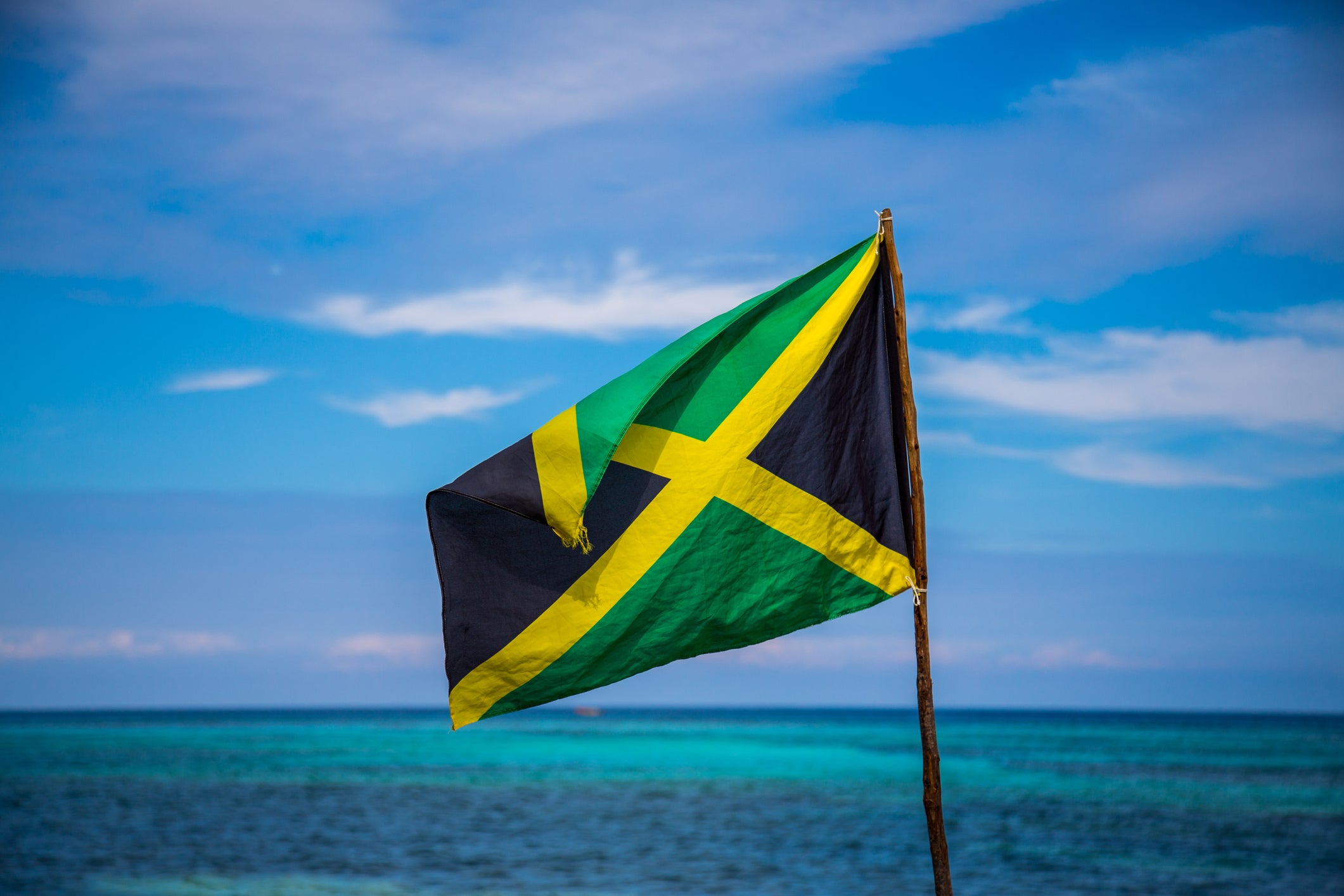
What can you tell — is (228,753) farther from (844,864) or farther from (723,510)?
(723,510)

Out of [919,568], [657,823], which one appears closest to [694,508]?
[919,568]

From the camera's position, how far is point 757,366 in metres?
5.26

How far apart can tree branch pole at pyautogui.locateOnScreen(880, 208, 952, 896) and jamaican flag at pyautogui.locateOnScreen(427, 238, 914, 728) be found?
3.8 inches

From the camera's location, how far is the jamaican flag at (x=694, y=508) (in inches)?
193

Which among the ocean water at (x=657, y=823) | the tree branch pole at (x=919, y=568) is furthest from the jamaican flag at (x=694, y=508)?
the ocean water at (x=657, y=823)

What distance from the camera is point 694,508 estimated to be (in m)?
5.09

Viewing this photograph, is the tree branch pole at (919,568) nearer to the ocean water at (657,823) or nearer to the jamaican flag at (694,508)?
the jamaican flag at (694,508)

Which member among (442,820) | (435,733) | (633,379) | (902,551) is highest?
(633,379)

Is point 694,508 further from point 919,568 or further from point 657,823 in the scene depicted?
point 657,823

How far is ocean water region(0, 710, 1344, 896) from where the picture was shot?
61.4 ft

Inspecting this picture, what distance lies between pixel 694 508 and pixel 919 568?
1137 millimetres

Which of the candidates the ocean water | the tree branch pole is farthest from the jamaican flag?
the ocean water

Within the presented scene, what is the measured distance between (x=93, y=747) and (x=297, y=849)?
48070 millimetres

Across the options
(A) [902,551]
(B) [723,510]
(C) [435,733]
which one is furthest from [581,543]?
(C) [435,733]
